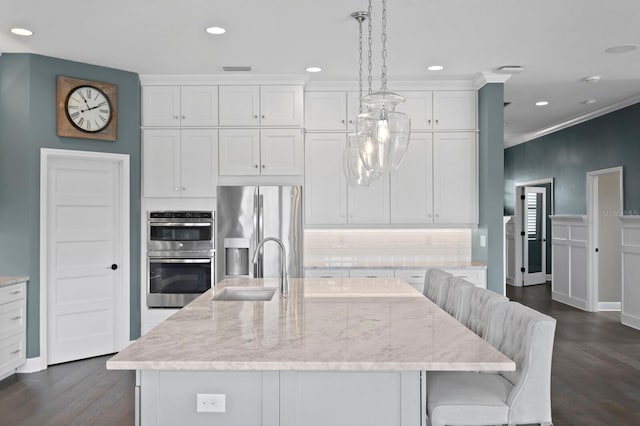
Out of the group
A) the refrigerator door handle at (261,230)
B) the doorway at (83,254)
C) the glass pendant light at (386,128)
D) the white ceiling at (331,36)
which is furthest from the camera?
the refrigerator door handle at (261,230)

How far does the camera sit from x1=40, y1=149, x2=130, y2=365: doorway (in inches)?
179

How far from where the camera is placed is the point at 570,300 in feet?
25.0

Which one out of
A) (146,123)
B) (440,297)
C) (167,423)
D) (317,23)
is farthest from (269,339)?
(146,123)

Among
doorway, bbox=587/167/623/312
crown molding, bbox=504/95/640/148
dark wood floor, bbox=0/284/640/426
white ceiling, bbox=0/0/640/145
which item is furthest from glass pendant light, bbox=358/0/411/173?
doorway, bbox=587/167/623/312

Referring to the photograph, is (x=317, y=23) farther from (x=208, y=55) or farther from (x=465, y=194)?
(x=465, y=194)

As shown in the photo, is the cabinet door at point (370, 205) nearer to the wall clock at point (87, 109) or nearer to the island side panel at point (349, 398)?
the wall clock at point (87, 109)

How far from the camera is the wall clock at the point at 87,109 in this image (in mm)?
4602

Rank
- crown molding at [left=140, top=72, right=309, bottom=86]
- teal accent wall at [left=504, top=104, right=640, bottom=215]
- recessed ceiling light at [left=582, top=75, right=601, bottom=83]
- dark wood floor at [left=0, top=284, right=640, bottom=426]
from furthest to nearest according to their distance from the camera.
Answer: teal accent wall at [left=504, top=104, right=640, bottom=215] < recessed ceiling light at [left=582, top=75, right=601, bottom=83] < crown molding at [left=140, top=72, right=309, bottom=86] < dark wood floor at [left=0, top=284, right=640, bottom=426]

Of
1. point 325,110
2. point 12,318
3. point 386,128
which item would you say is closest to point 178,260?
point 12,318

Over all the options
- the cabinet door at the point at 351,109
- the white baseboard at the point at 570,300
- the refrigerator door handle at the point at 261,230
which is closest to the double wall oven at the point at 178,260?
the refrigerator door handle at the point at 261,230

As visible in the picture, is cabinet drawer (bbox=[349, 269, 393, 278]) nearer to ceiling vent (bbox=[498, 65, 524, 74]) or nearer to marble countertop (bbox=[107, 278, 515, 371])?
marble countertop (bbox=[107, 278, 515, 371])

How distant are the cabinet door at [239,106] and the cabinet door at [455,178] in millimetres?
1922

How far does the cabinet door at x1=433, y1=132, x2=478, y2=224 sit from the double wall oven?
239 centimetres

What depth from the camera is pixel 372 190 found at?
5348 mm
